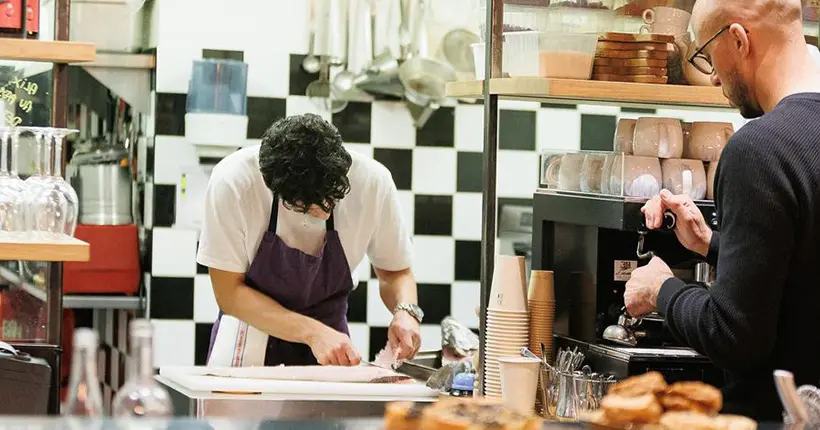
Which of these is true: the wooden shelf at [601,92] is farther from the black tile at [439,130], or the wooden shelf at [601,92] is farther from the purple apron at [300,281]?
the black tile at [439,130]

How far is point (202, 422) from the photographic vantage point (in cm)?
151

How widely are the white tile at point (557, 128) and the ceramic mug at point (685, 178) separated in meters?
1.83

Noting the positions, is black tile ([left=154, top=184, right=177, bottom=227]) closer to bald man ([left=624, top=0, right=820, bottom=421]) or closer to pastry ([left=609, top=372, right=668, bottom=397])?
bald man ([left=624, top=0, right=820, bottom=421])

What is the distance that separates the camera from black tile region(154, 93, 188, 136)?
4395 millimetres

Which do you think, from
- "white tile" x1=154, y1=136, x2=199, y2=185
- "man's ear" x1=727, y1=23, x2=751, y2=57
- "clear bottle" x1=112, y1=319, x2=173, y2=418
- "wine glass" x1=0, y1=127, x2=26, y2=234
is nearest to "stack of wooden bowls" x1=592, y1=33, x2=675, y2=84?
"man's ear" x1=727, y1=23, x2=751, y2=57

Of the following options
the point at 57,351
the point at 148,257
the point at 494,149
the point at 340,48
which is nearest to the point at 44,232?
the point at 57,351

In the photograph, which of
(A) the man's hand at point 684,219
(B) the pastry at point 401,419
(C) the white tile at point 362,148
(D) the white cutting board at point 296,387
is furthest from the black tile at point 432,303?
(B) the pastry at point 401,419

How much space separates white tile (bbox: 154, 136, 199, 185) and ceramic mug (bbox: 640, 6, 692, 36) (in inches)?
78.4

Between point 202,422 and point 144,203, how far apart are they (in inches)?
120

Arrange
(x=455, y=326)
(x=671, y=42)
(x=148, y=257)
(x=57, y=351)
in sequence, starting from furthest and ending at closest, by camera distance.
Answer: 1. (x=148, y=257)
2. (x=455, y=326)
3. (x=57, y=351)
4. (x=671, y=42)

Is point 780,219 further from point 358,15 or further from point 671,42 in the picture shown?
point 358,15

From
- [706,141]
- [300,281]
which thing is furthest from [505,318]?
[300,281]

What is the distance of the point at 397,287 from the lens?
390 cm

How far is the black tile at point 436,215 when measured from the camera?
467 centimetres
